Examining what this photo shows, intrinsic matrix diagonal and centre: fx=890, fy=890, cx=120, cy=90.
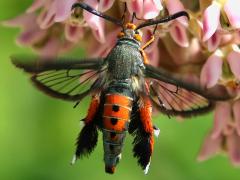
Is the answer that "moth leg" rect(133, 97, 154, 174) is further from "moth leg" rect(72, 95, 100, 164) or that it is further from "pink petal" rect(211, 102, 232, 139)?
"pink petal" rect(211, 102, 232, 139)

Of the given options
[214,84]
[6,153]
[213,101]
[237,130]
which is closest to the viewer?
[213,101]

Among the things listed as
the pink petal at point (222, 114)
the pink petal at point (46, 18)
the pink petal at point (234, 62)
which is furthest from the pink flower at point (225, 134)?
the pink petal at point (46, 18)

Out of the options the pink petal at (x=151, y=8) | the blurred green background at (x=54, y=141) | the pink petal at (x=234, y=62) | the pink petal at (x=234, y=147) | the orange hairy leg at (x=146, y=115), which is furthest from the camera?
the blurred green background at (x=54, y=141)

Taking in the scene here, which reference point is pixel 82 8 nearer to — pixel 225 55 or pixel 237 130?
pixel 225 55

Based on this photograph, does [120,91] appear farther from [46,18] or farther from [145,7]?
[46,18]

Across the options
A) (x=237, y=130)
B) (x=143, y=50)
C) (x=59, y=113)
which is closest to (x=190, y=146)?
(x=59, y=113)

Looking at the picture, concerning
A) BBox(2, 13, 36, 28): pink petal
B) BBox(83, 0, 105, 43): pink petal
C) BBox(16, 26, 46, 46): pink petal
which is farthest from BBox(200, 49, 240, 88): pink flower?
BBox(2, 13, 36, 28): pink petal

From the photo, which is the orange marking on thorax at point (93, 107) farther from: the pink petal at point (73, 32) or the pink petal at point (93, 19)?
the pink petal at point (73, 32)

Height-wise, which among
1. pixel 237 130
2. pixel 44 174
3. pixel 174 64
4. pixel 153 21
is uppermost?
pixel 153 21
